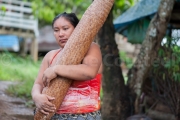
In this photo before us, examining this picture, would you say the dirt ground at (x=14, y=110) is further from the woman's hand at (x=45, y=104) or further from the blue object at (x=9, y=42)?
the blue object at (x=9, y=42)

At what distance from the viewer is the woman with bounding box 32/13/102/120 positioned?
2338 mm

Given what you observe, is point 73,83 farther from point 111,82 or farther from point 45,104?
point 111,82

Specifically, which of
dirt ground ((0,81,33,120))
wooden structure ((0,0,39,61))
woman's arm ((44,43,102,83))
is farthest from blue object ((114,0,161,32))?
wooden structure ((0,0,39,61))

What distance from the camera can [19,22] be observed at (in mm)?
Answer: 15648

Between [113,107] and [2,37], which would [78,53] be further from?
[2,37]

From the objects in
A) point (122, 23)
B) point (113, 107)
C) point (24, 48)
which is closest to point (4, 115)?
point (113, 107)

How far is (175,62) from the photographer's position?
18.6 feet

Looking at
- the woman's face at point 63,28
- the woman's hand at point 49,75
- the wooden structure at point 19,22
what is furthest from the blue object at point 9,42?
the woman's hand at point 49,75

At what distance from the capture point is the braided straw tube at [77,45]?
7.79 feet

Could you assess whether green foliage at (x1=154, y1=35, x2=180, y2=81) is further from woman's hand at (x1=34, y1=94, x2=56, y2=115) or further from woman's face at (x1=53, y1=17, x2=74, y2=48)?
woman's hand at (x1=34, y1=94, x2=56, y2=115)

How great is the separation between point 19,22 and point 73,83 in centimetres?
1361

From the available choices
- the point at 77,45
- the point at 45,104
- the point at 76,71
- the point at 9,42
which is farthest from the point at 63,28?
the point at 9,42

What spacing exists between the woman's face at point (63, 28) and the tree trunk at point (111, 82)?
3.86 metres

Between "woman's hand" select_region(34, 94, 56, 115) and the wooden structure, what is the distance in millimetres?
13235
